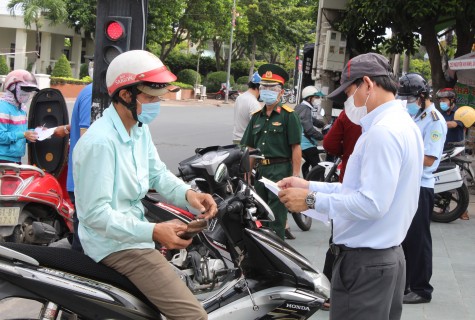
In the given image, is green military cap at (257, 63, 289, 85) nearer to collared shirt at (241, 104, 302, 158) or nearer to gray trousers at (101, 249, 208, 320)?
collared shirt at (241, 104, 302, 158)

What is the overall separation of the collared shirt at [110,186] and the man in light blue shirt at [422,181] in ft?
9.69

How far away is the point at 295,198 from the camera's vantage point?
3.30m

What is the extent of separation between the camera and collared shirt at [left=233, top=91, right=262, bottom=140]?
8695 mm

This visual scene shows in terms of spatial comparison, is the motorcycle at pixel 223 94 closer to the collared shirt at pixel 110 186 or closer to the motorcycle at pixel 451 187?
the motorcycle at pixel 451 187

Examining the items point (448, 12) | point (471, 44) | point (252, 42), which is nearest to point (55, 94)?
point (448, 12)

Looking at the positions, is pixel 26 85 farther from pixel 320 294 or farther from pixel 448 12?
pixel 448 12

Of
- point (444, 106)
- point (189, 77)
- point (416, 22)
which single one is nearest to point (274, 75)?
point (444, 106)

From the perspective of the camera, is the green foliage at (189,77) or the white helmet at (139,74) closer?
the white helmet at (139,74)

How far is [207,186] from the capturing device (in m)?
5.70

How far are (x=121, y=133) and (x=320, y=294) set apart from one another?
1799 millimetres

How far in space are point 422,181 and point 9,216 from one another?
3.50 metres

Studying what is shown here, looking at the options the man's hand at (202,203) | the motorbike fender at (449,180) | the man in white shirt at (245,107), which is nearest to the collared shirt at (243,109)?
the man in white shirt at (245,107)

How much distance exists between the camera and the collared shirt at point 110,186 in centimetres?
306

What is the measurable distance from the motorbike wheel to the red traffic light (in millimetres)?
5539
